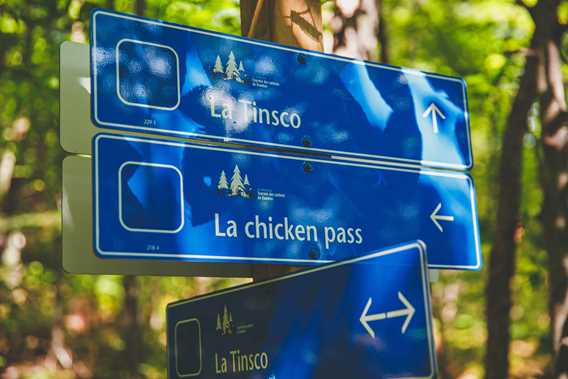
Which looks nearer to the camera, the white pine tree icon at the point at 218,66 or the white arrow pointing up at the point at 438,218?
the white pine tree icon at the point at 218,66

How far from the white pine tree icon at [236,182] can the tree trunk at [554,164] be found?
3.15 metres

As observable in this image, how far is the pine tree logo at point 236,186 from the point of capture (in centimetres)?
265

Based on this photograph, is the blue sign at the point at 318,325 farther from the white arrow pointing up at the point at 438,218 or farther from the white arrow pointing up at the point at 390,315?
the white arrow pointing up at the point at 438,218

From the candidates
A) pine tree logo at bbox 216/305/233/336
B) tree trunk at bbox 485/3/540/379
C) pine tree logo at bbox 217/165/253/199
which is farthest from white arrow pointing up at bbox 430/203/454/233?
tree trunk at bbox 485/3/540/379

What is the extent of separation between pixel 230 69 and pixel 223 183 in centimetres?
44

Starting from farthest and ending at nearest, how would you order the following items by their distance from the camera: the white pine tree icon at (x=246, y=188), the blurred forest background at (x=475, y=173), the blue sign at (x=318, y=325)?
the blurred forest background at (x=475, y=173) → the white pine tree icon at (x=246, y=188) → the blue sign at (x=318, y=325)

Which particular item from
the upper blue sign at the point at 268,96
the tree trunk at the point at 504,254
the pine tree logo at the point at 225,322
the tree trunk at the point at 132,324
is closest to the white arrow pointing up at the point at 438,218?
the upper blue sign at the point at 268,96

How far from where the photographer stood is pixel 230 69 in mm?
2824

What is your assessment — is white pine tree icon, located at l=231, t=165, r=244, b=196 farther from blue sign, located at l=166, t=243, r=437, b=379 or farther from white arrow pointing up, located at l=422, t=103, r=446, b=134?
white arrow pointing up, located at l=422, t=103, r=446, b=134

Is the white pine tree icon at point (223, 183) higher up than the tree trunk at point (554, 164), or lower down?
lower down

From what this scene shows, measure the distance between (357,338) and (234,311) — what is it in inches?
23.9

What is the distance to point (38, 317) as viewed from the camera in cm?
1725

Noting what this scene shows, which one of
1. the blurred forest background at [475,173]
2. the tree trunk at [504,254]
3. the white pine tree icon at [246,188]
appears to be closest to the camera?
the white pine tree icon at [246,188]

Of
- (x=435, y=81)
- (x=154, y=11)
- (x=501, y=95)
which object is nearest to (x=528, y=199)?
(x=501, y=95)
